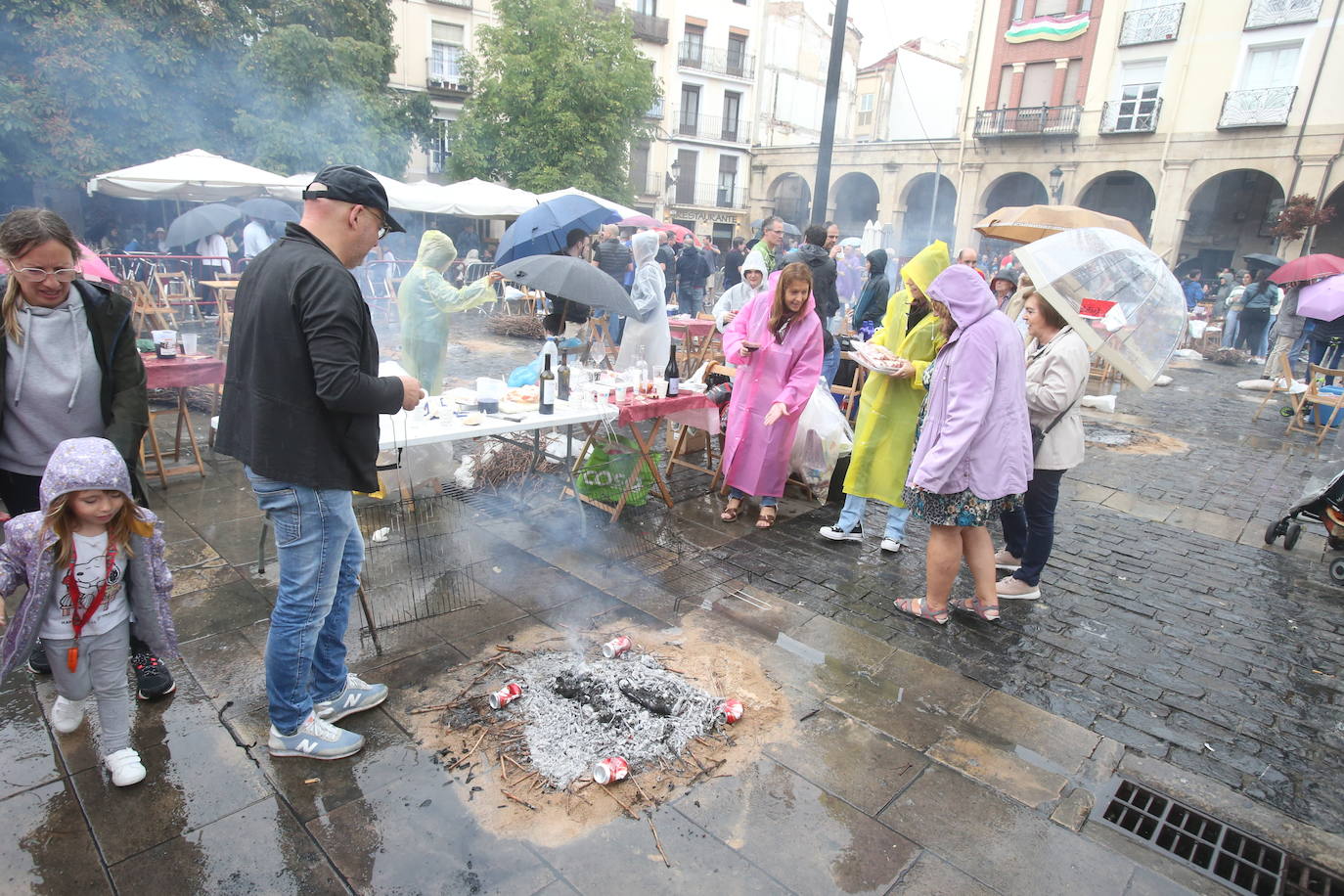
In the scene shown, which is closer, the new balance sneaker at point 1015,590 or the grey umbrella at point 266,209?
the new balance sneaker at point 1015,590

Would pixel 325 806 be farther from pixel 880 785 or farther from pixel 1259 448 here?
pixel 1259 448

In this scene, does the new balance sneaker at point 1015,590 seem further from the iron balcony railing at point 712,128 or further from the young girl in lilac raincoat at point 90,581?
the iron balcony railing at point 712,128

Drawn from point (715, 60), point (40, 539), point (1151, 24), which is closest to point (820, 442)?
point (40, 539)

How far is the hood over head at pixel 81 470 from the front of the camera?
2225 mm

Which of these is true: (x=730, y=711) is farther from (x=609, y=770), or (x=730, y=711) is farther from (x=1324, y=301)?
(x=1324, y=301)

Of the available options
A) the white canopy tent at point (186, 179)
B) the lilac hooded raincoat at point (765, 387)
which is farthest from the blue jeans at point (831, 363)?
the white canopy tent at point (186, 179)

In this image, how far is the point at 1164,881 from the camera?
2287mm

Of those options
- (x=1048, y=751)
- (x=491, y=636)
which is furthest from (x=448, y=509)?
(x=1048, y=751)

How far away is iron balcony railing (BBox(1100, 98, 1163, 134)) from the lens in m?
21.5

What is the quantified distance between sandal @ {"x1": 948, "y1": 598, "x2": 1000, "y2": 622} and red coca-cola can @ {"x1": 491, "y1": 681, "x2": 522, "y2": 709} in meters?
2.39

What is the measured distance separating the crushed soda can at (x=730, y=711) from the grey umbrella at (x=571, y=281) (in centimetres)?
291

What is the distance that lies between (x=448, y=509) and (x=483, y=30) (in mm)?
20567

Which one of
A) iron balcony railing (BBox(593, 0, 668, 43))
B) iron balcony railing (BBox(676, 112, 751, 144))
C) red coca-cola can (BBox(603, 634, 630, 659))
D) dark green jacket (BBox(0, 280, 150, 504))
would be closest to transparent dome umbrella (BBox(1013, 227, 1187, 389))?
red coca-cola can (BBox(603, 634, 630, 659))

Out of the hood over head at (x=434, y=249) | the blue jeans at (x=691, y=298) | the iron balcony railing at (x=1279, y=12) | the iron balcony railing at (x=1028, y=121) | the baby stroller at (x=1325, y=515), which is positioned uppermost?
the iron balcony railing at (x=1279, y=12)
